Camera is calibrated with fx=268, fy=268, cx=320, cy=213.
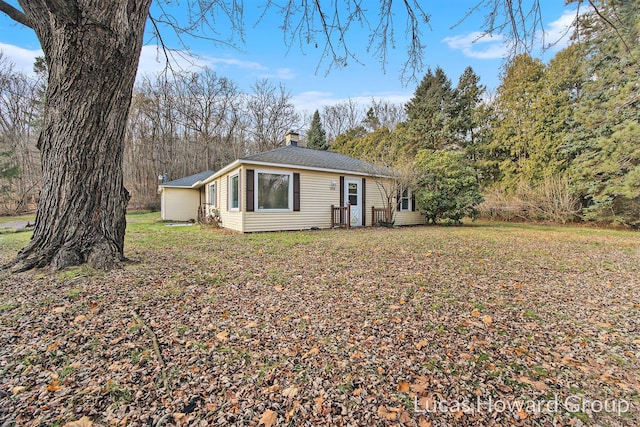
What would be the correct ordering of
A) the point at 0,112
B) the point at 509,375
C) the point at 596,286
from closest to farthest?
the point at 509,375
the point at 596,286
the point at 0,112

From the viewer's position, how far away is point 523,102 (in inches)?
599

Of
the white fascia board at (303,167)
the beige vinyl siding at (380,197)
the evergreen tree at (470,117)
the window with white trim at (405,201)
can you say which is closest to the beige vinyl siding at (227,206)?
the white fascia board at (303,167)

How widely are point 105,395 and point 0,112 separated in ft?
88.6

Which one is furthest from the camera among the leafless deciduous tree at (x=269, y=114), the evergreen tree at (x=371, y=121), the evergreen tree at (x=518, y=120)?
the evergreen tree at (x=371, y=121)

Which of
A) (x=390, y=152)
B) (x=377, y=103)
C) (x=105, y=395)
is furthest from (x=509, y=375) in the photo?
(x=377, y=103)

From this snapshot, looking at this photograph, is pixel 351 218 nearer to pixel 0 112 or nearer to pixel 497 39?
A: pixel 497 39

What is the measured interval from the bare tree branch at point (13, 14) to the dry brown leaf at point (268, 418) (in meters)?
5.60

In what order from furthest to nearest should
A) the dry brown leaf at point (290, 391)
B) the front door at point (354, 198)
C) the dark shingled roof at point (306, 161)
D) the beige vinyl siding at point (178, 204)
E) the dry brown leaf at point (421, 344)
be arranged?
the beige vinyl siding at point (178, 204)
the front door at point (354, 198)
the dark shingled roof at point (306, 161)
the dry brown leaf at point (421, 344)
the dry brown leaf at point (290, 391)

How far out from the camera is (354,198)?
10.7 m

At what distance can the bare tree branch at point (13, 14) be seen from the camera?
3.66 m

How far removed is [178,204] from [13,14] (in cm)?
1263

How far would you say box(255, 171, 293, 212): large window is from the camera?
8.56m

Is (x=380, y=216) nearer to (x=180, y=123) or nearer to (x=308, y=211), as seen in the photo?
(x=308, y=211)

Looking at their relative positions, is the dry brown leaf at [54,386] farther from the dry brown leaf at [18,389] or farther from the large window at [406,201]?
the large window at [406,201]
